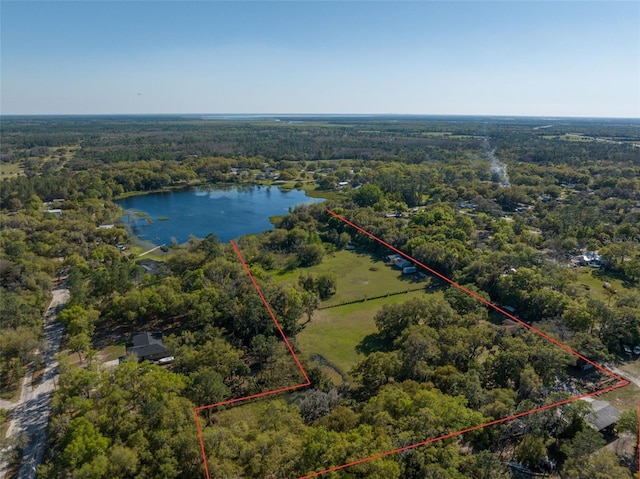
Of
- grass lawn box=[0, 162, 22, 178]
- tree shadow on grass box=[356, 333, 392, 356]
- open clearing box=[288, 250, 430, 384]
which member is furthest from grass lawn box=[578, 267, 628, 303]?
grass lawn box=[0, 162, 22, 178]

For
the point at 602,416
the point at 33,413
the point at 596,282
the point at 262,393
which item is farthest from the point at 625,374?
the point at 33,413

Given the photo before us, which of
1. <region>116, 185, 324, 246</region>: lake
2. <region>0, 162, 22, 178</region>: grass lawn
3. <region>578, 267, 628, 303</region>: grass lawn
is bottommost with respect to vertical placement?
<region>578, 267, 628, 303</region>: grass lawn

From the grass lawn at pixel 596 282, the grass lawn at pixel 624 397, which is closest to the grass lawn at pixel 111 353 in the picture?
the grass lawn at pixel 624 397

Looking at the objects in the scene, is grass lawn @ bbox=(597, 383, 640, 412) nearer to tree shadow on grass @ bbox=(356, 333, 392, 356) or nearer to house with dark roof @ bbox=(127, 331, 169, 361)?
A: tree shadow on grass @ bbox=(356, 333, 392, 356)

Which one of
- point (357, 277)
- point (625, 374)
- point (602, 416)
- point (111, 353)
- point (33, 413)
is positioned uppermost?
point (602, 416)

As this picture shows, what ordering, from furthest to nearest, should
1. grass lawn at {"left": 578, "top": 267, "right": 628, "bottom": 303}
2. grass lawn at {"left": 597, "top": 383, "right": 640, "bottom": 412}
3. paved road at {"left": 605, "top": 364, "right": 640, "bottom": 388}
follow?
1. grass lawn at {"left": 578, "top": 267, "right": 628, "bottom": 303}
2. paved road at {"left": 605, "top": 364, "right": 640, "bottom": 388}
3. grass lawn at {"left": 597, "top": 383, "right": 640, "bottom": 412}

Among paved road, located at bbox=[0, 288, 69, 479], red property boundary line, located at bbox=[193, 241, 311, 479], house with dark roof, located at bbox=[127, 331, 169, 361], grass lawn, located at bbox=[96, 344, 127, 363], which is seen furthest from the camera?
grass lawn, located at bbox=[96, 344, 127, 363]

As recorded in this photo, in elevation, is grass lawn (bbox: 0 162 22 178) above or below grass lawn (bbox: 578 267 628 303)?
above

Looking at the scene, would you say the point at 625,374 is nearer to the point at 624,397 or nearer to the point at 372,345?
the point at 624,397
